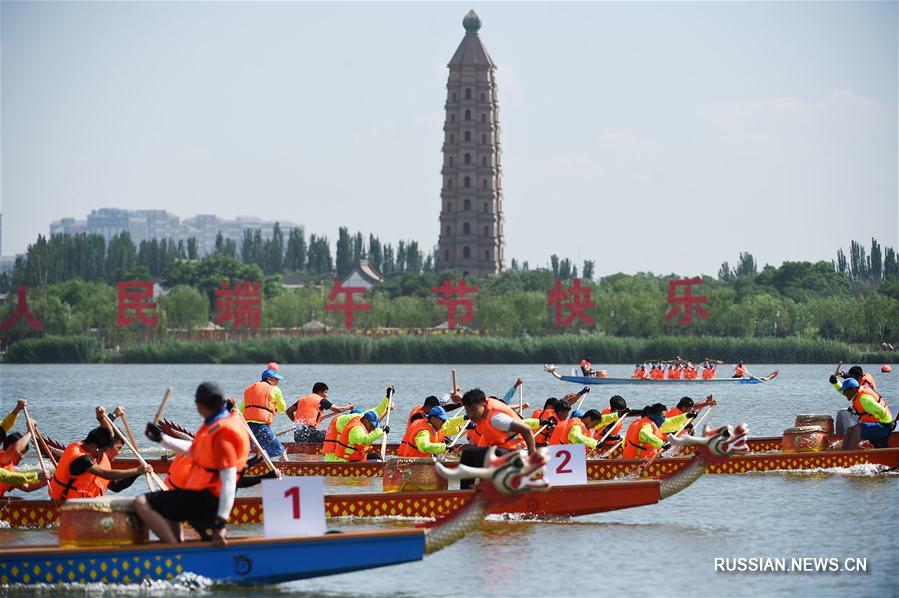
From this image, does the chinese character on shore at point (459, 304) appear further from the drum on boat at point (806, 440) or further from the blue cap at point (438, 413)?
the blue cap at point (438, 413)

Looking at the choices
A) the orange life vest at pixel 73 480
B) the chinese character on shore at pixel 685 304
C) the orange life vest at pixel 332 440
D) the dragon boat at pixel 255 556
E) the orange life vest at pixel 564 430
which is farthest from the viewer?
the chinese character on shore at pixel 685 304

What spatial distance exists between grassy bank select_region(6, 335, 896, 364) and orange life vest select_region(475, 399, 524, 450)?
63640mm

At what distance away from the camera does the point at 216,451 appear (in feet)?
40.7

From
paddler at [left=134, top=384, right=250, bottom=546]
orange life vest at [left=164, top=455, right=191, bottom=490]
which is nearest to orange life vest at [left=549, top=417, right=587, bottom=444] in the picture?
orange life vest at [left=164, top=455, right=191, bottom=490]

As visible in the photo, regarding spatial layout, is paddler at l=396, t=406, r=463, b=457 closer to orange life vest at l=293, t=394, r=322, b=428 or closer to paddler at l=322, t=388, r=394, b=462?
paddler at l=322, t=388, r=394, b=462

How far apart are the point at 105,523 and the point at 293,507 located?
176 centimetres

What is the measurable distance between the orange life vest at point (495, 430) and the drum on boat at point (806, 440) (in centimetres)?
745

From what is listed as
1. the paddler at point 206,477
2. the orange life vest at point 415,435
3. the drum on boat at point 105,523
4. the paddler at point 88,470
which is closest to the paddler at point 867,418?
the orange life vest at point 415,435

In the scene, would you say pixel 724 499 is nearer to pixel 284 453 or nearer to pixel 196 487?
pixel 284 453

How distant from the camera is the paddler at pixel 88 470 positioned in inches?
575

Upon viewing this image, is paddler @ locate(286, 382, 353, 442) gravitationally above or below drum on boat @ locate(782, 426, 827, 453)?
above

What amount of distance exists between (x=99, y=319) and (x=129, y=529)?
8796 cm

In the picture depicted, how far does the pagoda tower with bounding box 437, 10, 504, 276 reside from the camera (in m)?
169

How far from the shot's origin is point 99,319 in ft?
323
